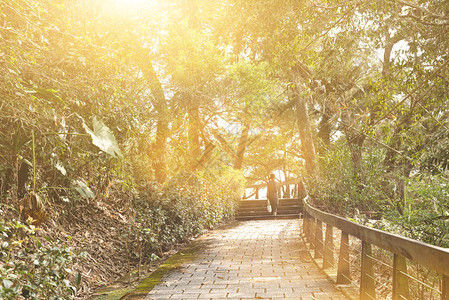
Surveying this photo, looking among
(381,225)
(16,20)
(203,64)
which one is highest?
(203,64)

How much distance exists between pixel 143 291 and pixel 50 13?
4.40 meters

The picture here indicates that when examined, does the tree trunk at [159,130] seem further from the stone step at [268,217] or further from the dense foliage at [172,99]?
the stone step at [268,217]

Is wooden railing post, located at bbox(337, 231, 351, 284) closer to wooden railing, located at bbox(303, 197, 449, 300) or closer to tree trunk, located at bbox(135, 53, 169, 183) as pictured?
wooden railing, located at bbox(303, 197, 449, 300)

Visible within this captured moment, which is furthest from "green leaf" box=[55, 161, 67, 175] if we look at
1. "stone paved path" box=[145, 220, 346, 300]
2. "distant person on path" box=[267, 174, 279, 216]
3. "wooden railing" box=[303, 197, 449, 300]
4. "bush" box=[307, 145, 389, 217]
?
"distant person on path" box=[267, 174, 279, 216]

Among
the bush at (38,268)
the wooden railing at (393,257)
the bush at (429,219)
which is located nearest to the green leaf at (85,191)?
the bush at (38,268)

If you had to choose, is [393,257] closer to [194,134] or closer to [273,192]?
[273,192]

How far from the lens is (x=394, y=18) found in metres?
7.40

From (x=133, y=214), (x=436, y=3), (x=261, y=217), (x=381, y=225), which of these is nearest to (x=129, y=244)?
(x=133, y=214)

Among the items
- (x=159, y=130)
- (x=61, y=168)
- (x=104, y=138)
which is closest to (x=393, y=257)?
(x=104, y=138)

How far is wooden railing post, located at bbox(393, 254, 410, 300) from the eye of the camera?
3.85 metres

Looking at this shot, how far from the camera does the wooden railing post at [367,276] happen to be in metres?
4.80

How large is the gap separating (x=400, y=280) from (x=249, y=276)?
11.1 feet

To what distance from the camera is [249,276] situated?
6887 millimetres

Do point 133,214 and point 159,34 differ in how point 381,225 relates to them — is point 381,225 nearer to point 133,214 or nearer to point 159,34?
point 133,214
